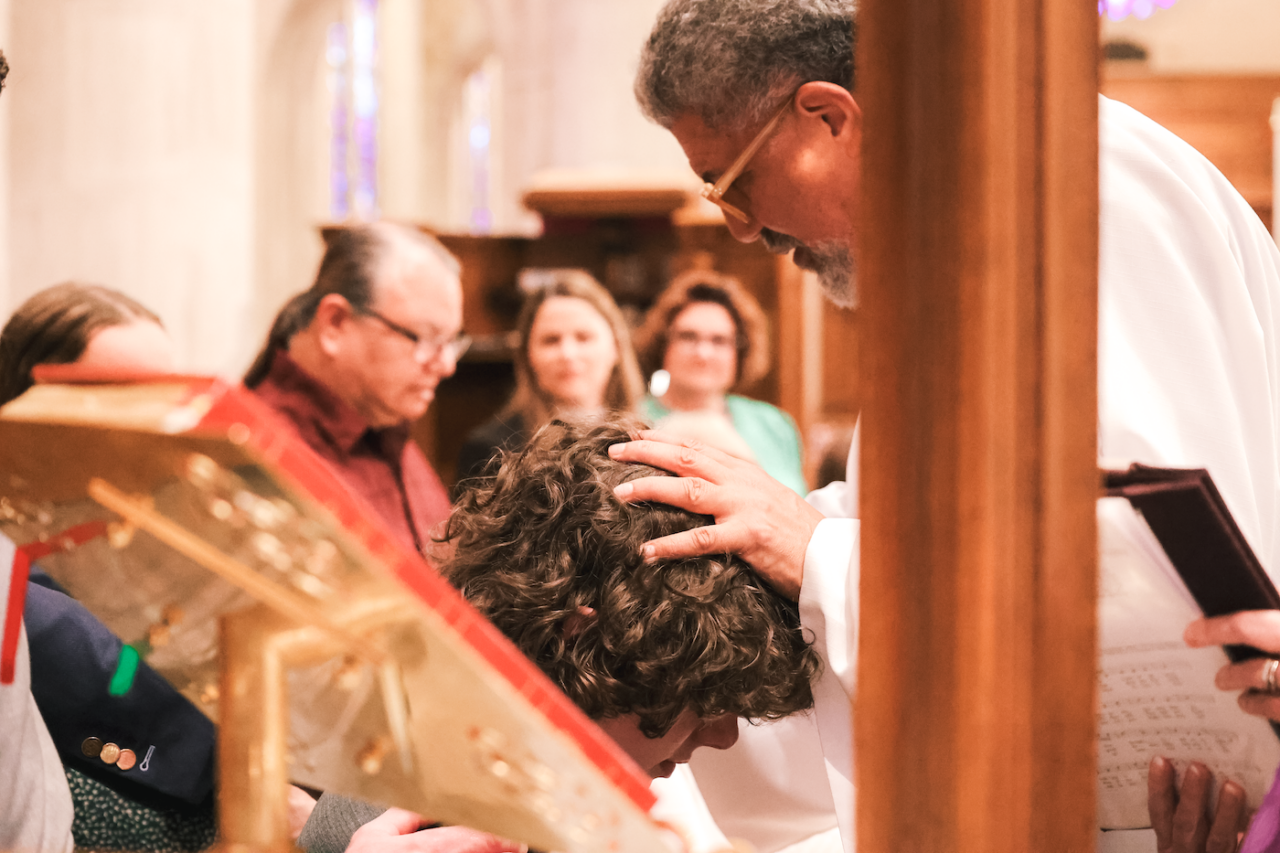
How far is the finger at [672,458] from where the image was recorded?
41.3 inches

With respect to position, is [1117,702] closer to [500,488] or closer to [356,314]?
[500,488]

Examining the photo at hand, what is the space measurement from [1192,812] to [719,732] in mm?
457

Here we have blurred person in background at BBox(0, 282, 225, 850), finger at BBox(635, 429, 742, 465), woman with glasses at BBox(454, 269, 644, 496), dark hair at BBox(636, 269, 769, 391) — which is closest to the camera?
finger at BBox(635, 429, 742, 465)

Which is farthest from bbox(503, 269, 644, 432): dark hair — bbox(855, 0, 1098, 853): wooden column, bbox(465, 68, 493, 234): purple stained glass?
bbox(465, 68, 493, 234): purple stained glass

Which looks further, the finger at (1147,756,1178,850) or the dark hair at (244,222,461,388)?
the dark hair at (244,222,461,388)

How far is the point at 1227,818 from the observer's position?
2.90 feet

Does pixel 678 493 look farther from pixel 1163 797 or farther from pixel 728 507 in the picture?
pixel 1163 797

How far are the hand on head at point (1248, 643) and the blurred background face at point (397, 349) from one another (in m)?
2.38

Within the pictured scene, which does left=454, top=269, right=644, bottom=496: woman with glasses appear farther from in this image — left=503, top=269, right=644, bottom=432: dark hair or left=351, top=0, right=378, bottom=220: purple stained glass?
left=351, top=0, right=378, bottom=220: purple stained glass

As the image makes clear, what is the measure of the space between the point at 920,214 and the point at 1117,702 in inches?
19.6

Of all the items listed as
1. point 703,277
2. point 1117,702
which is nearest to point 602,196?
point 703,277

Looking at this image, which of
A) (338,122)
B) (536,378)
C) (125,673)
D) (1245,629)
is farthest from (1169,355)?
(338,122)

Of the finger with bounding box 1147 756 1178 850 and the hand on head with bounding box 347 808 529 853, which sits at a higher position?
the finger with bounding box 1147 756 1178 850

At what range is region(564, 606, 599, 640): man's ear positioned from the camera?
3.35 ft
